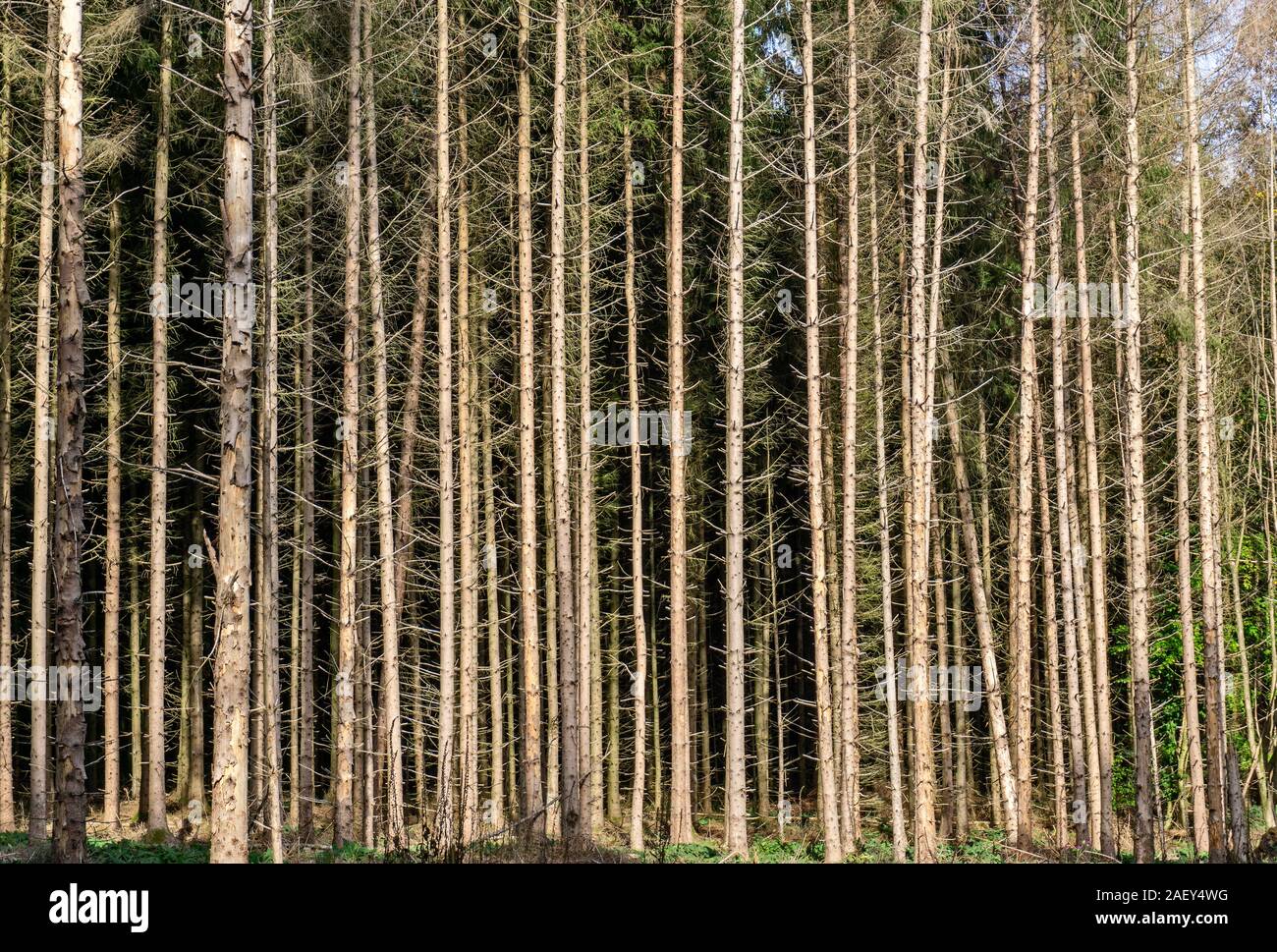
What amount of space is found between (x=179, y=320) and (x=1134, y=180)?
561 inches

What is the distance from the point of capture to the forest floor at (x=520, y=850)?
10.6m

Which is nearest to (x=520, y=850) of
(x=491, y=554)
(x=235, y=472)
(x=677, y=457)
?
(x=235, y=472)

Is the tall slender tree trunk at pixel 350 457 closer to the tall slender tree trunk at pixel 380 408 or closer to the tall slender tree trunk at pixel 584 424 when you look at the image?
the tall slender tree trunk at pixel 380 408

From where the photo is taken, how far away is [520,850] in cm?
1086

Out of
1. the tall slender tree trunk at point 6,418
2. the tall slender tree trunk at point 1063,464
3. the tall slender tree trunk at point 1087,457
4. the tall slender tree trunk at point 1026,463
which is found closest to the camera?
the tall slender tree trunk at point 1026,463

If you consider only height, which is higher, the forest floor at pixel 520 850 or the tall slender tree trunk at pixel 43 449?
the tall slender tree trunk at pixel 43 449

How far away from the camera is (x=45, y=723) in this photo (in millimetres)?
15242

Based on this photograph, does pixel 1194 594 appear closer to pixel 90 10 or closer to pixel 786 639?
pixel 786 639

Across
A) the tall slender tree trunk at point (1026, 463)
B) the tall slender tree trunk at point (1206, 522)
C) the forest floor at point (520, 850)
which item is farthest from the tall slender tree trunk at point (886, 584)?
the tall slender tree trunk at point (1206, 522)

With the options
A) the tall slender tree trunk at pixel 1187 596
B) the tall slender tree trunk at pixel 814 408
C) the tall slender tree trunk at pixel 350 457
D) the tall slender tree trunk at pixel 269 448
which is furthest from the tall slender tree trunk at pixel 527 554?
the tall slender tree trunk at pixel 1187 596

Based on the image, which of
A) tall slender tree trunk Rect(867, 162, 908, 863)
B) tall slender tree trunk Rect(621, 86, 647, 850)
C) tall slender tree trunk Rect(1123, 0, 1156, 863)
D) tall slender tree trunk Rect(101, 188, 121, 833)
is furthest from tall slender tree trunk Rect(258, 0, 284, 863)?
tall slender tree trunk Rect(1123, 0, 1156, 863)

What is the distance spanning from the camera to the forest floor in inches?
416

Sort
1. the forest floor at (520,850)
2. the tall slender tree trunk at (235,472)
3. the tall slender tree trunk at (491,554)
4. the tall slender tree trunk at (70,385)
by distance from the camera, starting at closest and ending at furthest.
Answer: the tall slender tree trunk at (235,472) → the tall slender tree trunk at (70,385) → the forest floor at (520,850) → the tall slender tree trunk at (491,554)

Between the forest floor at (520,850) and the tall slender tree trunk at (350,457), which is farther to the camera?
the tall slender tree trunk at (350,457)
